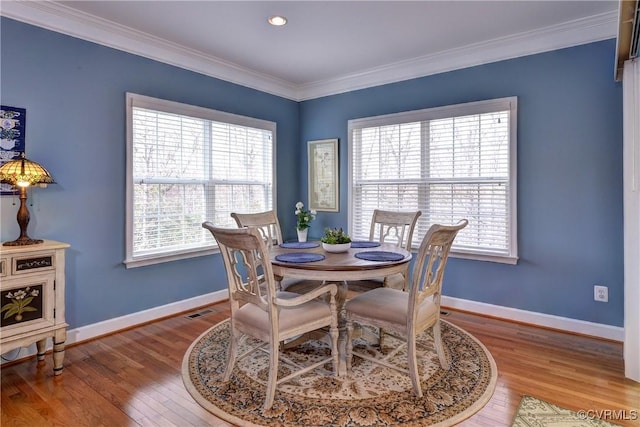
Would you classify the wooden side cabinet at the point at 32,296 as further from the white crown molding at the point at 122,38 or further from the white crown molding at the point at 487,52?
the white crown molding at the point at 487,52

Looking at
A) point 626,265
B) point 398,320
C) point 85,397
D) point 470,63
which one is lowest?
point 85,397

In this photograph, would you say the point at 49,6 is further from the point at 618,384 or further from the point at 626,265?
the point at 618,384

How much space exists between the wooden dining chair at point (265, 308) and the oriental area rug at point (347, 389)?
105 mm

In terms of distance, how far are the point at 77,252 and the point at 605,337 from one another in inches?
171

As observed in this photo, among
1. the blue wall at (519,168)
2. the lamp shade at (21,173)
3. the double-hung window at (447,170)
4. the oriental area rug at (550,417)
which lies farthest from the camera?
the double-hung window at (447,170)

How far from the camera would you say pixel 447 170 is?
12.5 ft

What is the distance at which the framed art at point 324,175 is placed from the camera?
4.70 meters

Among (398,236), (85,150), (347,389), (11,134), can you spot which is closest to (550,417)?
(347,389)

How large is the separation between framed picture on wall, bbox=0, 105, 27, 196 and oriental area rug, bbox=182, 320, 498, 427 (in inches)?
73.9

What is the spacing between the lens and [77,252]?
9.78 feet

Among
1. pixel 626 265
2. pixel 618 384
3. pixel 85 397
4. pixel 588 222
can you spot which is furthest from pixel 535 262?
pixel 85 397

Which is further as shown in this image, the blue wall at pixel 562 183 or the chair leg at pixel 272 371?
the blue wall at pixel 562 183

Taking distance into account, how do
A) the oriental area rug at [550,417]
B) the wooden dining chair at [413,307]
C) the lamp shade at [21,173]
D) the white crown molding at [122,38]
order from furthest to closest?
the white crown molding at [122,38], the lamp shade at [21,173], the wooden dining chair at [413,307], the oriental area rug at [550,417]
